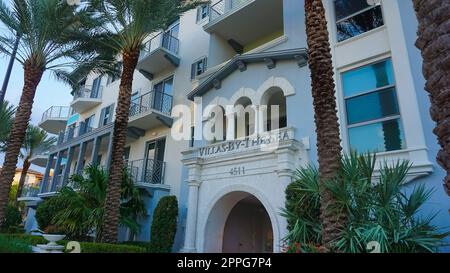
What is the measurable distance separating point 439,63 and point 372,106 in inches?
254

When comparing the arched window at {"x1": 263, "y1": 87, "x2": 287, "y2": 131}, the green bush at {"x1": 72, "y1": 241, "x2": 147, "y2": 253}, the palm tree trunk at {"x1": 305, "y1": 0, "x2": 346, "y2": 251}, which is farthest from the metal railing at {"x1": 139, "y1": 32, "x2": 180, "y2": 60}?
the palm tree trunk at {"x1": 305, "y1": 0, "x2": 346, "y2": 251}

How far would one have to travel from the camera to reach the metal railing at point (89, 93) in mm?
26230

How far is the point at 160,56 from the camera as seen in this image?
62.6 ft

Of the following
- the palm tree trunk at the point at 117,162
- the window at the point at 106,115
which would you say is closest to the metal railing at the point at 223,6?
the palm tree trunk at the point at 117,162

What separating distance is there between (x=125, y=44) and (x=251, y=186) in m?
8.28

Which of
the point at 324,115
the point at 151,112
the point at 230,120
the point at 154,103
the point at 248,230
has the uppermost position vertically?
the point at 154,103

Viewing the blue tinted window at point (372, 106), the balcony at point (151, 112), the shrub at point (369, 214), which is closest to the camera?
the shrub at point (369, 214)

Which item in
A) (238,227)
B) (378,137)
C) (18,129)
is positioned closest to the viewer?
(378,137)

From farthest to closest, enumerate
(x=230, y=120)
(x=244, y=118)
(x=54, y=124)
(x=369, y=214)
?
(x=54, y=124)
(x=244, y=118)
(x=230, y=120)
(x=369, y=214)

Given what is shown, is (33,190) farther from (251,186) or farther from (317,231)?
(317,231)

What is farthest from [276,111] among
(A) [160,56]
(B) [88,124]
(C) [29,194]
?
(C) [29,194]

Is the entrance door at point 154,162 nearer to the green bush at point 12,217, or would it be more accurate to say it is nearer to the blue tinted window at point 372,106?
the blue tinted window at point 372,106

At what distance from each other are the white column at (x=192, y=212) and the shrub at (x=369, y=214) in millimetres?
5188

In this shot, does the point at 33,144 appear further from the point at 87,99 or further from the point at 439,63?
the point at 439,63
